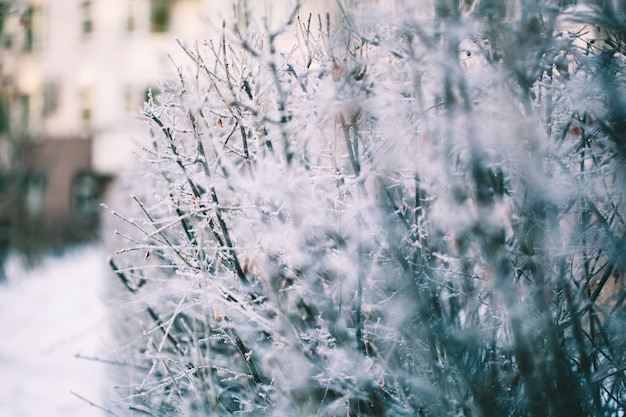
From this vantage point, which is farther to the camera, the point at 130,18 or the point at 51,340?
the point at 130,18

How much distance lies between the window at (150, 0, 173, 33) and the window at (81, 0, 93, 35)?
2.80 m

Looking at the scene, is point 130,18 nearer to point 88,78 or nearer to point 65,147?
point 88,78

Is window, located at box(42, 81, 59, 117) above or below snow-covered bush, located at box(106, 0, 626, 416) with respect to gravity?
below

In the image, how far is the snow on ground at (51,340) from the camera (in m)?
5.28

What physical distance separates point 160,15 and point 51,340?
13744 mm

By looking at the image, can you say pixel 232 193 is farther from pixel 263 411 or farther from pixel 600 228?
pixel 600 228

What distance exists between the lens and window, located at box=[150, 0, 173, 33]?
18625mm

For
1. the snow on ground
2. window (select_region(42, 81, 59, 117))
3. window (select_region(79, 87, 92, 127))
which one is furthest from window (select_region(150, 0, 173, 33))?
the snow on ground

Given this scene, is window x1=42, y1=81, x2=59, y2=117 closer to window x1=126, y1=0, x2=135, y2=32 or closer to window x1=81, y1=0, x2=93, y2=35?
window x1=126, y1=0, x2=135, y2=32

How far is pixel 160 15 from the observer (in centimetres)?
1870

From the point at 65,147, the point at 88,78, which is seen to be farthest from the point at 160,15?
the point at 65,147

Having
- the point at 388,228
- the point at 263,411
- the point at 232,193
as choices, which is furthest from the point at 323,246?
the point at 263,411

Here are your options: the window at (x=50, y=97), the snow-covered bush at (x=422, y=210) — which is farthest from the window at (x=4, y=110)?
the snow-covered bush at (x=422, y=210)

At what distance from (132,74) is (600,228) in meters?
18.7
